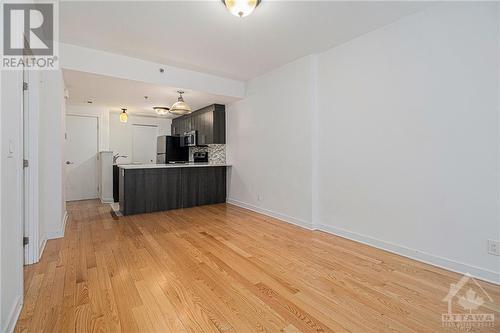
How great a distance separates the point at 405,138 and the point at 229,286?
243 cm

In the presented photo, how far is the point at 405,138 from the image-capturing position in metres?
2.64

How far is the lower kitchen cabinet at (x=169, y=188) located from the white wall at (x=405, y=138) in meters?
1.93

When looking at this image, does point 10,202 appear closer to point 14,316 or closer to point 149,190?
point 14,316

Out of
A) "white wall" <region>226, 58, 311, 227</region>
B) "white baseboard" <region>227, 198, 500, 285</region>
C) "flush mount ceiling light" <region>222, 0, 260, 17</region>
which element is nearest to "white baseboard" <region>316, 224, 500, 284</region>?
"white baseboard" <region>227, 198, 500, 285</region>

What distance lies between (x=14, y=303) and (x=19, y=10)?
2.20 metres

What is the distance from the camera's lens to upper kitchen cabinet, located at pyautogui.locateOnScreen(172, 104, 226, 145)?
562 centimetres

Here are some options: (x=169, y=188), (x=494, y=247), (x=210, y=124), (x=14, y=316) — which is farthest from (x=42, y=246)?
(x=494, y=247)

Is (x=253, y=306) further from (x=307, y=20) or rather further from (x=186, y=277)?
(x=307, y=20)

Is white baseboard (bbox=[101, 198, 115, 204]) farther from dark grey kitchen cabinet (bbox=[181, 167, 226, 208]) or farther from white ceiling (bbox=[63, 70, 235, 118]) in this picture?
white ceiling (bbox=[63, 70, 235, 118])

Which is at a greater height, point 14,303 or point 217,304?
point 14,303

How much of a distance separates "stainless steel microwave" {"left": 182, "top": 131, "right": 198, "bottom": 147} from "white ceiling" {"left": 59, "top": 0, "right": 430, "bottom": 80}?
264 cm

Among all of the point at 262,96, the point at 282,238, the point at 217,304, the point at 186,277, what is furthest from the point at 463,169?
the point at 262,96

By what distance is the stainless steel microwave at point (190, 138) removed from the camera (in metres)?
6.26

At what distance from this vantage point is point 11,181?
158 cm
